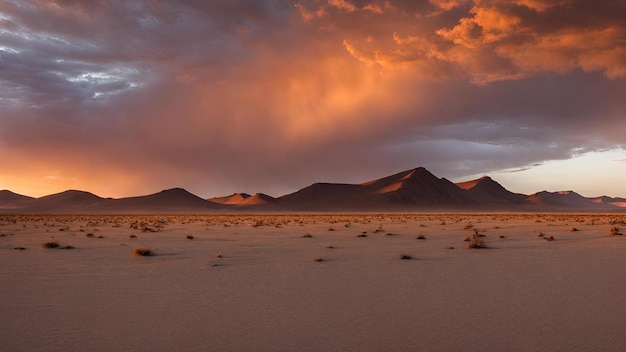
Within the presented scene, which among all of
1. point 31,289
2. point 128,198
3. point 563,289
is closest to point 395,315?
point 563,289

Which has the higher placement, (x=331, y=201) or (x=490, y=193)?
(x=490, y=193)

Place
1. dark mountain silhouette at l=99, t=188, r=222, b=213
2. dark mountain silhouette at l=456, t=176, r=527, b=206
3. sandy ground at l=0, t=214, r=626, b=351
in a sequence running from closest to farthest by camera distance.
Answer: sandy ground at l=0, t=214, r=626, b=351
dark mountain silhouette at l=99, t=188, r=222, b=213
dark mountain silhouette at l=456, t=176, r=527, b=206

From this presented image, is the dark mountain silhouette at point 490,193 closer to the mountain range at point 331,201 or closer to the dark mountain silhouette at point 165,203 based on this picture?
the mountain range at point 331,201

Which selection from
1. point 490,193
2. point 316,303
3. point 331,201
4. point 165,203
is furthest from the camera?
point 490,193

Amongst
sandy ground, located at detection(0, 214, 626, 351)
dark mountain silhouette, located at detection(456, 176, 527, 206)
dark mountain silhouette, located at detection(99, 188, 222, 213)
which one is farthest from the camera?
dark mountain silhouette, located at detection(456, 176, 527, 206)

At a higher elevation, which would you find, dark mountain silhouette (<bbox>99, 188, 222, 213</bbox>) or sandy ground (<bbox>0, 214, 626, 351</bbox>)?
dark mountain silhouette (<bbox>99, 188, 222, 213</bbox>)

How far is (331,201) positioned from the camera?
491 ft

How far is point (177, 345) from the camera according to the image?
18.9 feet

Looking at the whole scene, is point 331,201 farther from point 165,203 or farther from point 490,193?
point 490,193

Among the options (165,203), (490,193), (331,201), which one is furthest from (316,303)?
(490,193)

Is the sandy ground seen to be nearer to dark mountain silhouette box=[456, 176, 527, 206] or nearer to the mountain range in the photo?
the mountain range

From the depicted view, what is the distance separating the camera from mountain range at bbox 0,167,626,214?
461 feet

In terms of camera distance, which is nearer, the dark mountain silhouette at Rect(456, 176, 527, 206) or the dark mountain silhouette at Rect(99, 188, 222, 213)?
the dark mountain silhouette at Rect(99, 188, 222, 213)

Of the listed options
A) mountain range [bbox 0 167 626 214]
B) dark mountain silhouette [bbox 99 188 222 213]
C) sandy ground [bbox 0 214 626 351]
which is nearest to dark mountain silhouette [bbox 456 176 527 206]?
mountain range [bbox 0 167 626 214]
